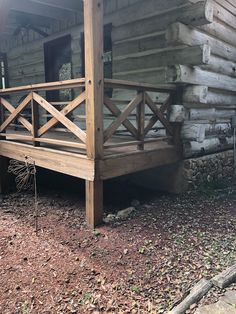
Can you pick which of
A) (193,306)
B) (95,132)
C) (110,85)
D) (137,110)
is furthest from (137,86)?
(193,306)

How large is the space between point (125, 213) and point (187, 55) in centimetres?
246

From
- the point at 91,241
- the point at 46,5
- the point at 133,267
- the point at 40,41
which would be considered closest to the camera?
the point at 133,267

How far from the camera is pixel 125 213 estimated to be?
406 cm

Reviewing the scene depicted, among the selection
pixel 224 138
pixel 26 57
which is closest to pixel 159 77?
pixel 224 138

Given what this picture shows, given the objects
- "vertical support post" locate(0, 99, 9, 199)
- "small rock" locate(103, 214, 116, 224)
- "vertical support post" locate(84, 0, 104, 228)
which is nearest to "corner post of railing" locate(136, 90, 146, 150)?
"vertical support post" locate(84, 0, 104, 228)

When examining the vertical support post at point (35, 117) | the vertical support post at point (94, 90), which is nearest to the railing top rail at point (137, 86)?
the vertical support post at point (94, 90)

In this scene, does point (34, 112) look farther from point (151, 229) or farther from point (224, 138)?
point (224, 138)

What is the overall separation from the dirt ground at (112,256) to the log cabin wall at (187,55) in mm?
1481

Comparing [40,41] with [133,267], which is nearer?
[133,267]

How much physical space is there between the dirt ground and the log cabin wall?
148 cm

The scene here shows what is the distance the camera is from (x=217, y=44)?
5.29 m

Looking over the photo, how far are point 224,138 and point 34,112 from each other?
3691 millimetres

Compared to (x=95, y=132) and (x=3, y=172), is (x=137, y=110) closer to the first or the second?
(x=95, y=132)

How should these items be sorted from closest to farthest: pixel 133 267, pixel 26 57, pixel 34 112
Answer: pixel 133 267 → pixel 34 112 → pixel 26 57
